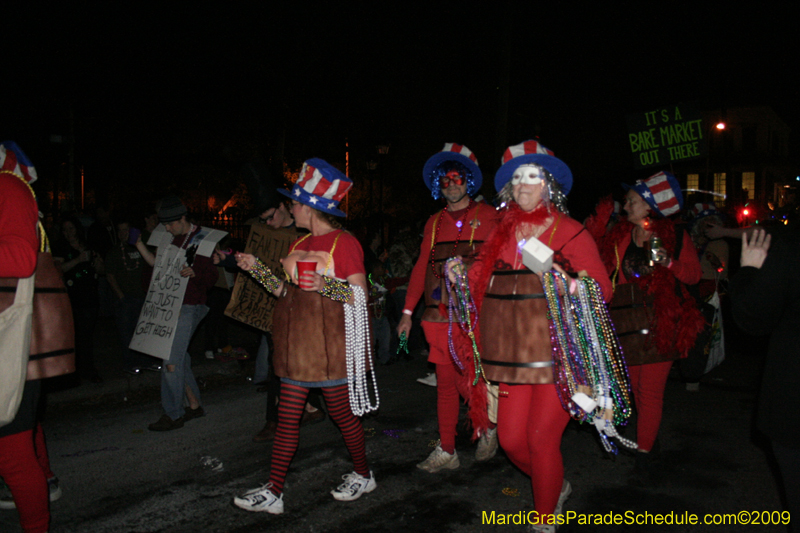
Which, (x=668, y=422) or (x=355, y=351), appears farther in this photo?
(x=668, y=422)

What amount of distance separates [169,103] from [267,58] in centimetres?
339

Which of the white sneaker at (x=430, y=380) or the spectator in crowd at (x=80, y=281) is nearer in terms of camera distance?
the spectator in crowd at (x=80, y=281)

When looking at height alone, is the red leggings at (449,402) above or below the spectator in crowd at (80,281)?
below

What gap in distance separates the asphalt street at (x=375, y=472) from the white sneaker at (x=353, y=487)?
0.15 feet

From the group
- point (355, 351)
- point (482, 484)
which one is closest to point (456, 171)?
point (355, 351)

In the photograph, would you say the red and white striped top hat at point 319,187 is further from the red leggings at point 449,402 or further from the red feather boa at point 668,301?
the red feather boa at point 668,301

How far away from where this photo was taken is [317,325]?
11.2ft

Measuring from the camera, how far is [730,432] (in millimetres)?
5062

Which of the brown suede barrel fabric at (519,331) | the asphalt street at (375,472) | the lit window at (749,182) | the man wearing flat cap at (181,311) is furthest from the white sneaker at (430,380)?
the lit window at (749,182)

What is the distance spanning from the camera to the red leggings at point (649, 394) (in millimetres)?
3924

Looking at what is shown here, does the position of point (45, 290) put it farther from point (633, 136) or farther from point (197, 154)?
point (197, 154)

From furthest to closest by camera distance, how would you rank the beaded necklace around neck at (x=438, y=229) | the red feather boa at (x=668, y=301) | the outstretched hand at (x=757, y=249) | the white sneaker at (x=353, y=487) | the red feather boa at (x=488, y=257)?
1. the beaded necklace around neck at (x=438, y=229)
2. the red feather boa at (x=668, y=301)
3. the white sneaker at (x=353, y=487)
4. the red feather boa at (x=488, y=257)
5. the outstretched hand at (x=757, y=249)

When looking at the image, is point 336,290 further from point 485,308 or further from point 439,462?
point 439,462

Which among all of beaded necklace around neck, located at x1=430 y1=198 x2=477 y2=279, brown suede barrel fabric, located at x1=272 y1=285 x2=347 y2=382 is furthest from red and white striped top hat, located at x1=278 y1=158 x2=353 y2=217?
beaded necklace around neck, located at x1=430 y1=198 x2=477 y2=279
